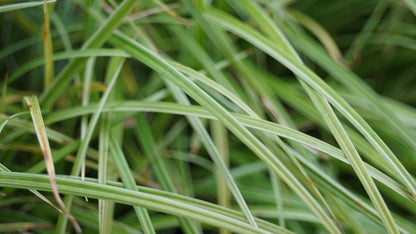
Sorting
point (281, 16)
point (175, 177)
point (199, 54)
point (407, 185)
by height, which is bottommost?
point (407, 185)

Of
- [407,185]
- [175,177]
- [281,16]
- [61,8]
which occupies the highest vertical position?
[61,8]

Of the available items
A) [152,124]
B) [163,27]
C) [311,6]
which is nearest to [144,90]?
[152,124]

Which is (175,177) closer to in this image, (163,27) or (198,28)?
(198,28)

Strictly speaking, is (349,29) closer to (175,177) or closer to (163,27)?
(163,27)

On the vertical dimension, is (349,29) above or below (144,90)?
above

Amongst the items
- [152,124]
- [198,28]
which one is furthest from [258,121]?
[152,124]

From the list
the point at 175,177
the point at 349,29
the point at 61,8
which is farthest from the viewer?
the point at 349,29

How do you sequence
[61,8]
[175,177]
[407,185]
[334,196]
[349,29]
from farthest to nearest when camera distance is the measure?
[349,29] < [61,8] < [175,177] < [334,196] < [407,185]

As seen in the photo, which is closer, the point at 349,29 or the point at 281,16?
the point at 281,16

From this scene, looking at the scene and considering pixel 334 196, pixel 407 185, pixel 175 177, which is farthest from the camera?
pixel 175 177
